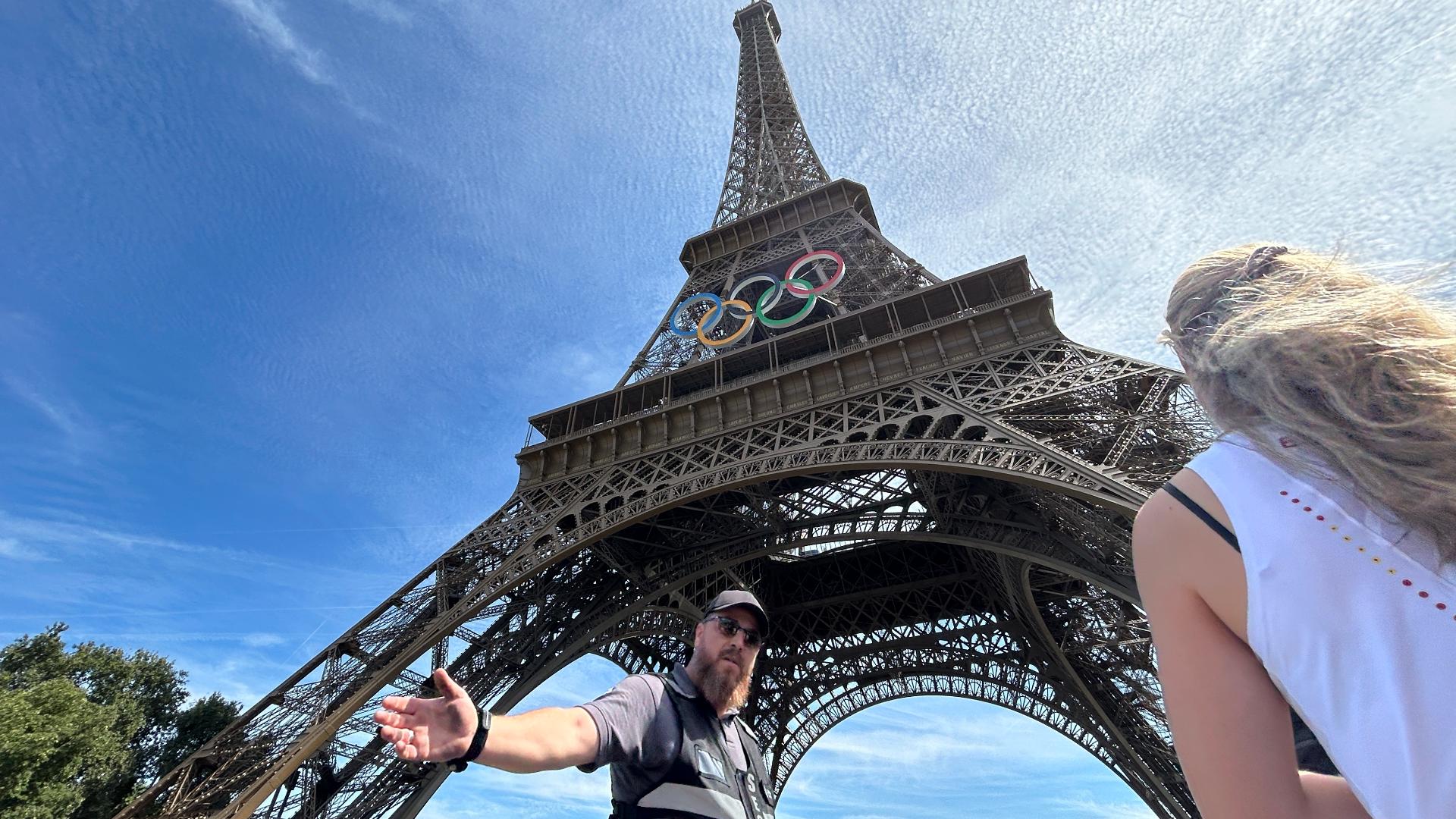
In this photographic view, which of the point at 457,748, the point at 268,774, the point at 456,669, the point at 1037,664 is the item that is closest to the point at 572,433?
the point at 456,669

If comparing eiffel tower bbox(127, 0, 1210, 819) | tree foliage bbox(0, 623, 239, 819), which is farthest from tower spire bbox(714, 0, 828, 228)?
tree foliage bbox(0, 623, 239, 819)

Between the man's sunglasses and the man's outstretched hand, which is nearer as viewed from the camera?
the man's outstretched hand

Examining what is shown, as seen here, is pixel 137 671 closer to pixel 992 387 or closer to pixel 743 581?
pixel 743 581

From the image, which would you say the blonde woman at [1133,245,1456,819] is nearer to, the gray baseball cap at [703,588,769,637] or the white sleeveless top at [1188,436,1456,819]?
the white sleeveless top at [1188,436,1456,819]

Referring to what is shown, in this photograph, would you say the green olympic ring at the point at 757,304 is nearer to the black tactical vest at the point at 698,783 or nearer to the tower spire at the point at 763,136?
the tower spire at the point at 763,136

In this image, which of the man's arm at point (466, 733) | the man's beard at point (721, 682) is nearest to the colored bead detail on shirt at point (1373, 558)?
the man's arm at point (466, 733)
